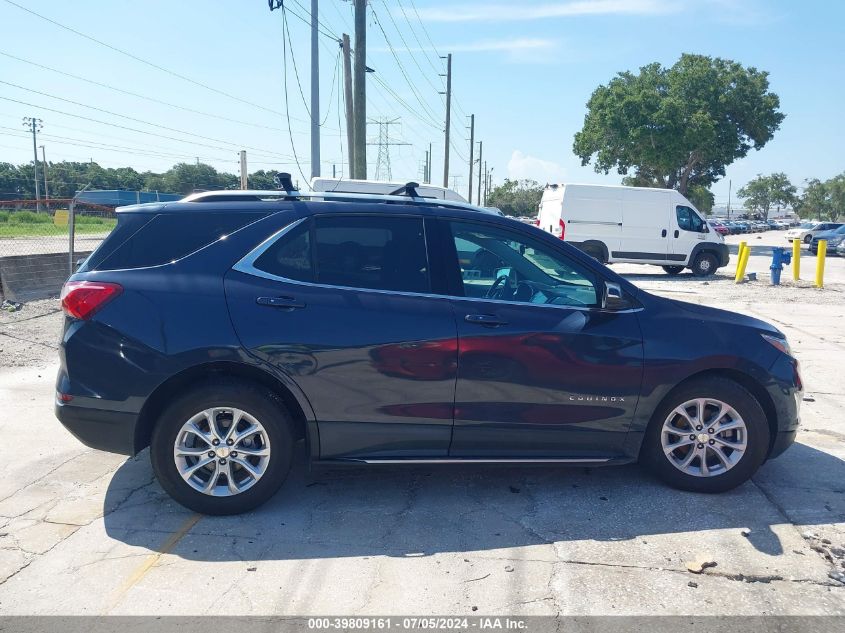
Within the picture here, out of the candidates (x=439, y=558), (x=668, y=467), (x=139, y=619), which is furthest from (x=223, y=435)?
(x=668, y=467)

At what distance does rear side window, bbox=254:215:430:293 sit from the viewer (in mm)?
4133

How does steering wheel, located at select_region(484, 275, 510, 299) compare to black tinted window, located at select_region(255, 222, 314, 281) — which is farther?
steering wheel, located at select_region(484, 275, 510, 299)

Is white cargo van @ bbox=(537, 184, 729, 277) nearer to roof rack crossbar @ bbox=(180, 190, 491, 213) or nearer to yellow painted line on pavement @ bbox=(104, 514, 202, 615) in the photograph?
roof rack crossbar @ bbox=(180, 190, 491, 213)

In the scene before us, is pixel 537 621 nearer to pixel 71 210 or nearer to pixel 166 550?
pixel 166 550

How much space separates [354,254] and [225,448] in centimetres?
136

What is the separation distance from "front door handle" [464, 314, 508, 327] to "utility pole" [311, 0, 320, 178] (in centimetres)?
1412

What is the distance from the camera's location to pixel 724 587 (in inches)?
134

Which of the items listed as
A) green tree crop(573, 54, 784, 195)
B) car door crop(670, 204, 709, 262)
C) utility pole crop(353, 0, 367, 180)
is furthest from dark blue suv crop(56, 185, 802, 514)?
green tree crop(573, 54, 784, 195)

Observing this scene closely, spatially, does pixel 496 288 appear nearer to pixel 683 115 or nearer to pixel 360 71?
pixel 360 71

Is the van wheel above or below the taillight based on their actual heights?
below

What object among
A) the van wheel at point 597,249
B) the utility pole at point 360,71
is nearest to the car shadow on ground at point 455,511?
the utility pole at point 360,71

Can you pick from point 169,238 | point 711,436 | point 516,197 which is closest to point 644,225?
point 711,436

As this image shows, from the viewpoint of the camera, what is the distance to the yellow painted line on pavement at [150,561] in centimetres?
327

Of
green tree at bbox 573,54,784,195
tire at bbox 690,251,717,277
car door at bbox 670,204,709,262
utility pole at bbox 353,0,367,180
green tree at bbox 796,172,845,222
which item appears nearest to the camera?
utility pole at bbox 353,0,367,180
